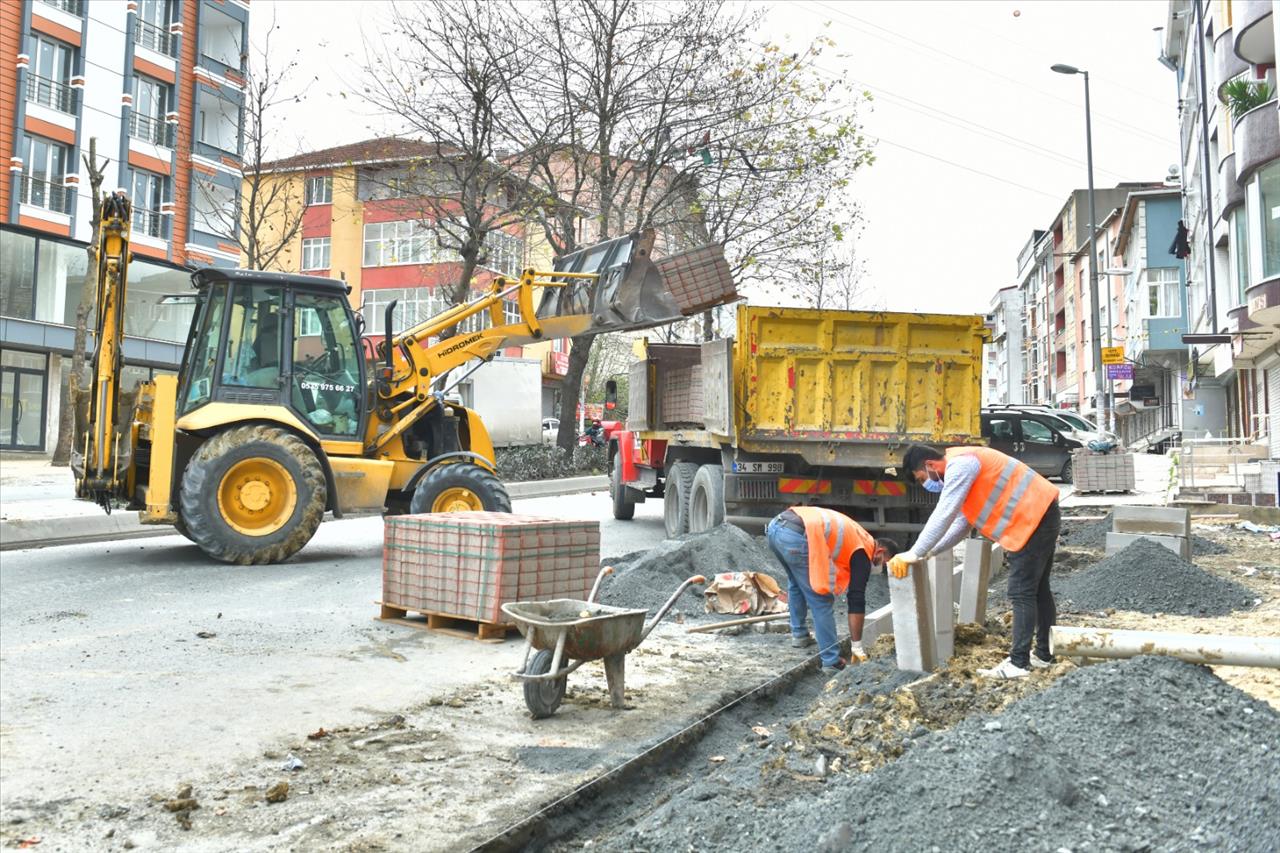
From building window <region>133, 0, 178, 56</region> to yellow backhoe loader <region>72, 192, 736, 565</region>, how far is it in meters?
27.8

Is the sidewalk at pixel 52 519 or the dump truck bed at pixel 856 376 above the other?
the dump truck bed at pixel 856 376

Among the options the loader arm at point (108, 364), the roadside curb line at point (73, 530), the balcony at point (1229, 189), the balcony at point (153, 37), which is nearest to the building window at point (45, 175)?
the balcony at point (153, 37)

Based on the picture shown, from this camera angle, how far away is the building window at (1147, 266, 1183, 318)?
4584cm

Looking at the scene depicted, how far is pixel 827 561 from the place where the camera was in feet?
23.5

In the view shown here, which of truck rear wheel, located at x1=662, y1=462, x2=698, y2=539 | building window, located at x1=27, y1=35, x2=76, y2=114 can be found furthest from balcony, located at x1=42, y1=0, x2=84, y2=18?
truck rear wheel, located at x1=662, y1=462, x2=698, y2=539

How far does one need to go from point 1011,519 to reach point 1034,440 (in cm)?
2153

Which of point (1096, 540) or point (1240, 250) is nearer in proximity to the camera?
point (1096, 540)

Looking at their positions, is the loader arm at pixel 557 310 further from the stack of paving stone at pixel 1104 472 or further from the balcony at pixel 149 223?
the balcony at pixel 149 223

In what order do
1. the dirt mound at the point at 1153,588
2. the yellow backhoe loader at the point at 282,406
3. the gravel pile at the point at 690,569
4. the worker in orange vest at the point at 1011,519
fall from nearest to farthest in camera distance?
the worker in orange vest at the point at 1011,519 < the dirt mound at the point at 1153,588 < the gravel pile at the point at 690,569 < the yellow backhoe loader at the point at 282,406

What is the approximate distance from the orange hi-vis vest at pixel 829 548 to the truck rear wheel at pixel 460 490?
17.1ft

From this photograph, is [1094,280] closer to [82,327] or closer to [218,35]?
[82,327]

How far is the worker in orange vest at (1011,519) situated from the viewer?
6.04 m

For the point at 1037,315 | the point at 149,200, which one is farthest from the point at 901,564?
the point at 1037,315

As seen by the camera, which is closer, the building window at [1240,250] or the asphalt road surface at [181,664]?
the asphalt road surface at [181,664]
